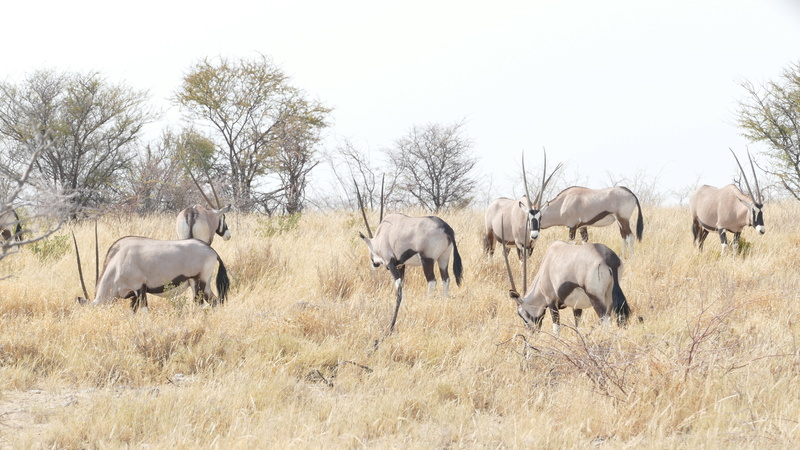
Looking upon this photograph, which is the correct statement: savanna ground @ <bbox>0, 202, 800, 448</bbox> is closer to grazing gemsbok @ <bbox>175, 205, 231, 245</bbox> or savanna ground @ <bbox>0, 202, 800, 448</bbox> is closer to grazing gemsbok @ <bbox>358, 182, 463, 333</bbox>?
grazing gemsbok @ <bbox>358, 182, 463, 333</bbox>

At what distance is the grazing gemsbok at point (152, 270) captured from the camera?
5.93 meters

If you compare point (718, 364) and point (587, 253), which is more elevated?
point (587, 253)

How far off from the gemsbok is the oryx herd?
0.05ft

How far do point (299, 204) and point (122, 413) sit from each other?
674 inches

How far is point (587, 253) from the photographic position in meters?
4.91

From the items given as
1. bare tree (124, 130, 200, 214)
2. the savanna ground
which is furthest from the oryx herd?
bare tree (124, 130, 200, 214)

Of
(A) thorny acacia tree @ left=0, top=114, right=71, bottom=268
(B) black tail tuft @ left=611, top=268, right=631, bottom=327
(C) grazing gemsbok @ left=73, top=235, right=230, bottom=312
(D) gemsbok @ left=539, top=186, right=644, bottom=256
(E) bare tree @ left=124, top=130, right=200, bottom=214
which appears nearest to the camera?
(A) thorny acacia tree @ left=0, top=114, right=71, bottom=268

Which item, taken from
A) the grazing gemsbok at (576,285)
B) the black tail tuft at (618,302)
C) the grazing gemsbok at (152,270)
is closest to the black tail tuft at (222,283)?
the grazing gemsbok at (152,270)

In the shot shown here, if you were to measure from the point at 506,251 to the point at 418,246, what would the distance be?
5.45 feet

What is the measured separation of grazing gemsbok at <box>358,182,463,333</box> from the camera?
7.03 m

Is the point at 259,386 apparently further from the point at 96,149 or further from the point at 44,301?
the point at 96,149

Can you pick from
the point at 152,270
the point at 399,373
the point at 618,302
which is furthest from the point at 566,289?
the point at 152,270

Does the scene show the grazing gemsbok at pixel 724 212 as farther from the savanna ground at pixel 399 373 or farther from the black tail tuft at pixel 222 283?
the black tail tuft at pixel 222 283

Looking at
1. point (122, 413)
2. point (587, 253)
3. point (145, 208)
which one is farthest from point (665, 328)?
point (145, 208)
